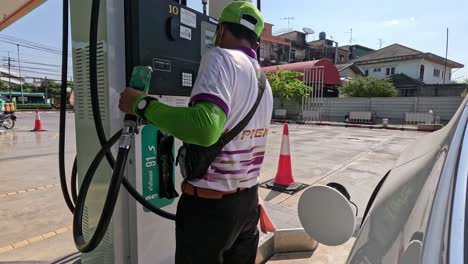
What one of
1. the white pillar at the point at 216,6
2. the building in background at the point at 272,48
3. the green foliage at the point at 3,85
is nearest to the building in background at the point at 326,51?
the building in background at the point at 272,48

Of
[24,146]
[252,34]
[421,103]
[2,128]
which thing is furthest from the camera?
[421,103]

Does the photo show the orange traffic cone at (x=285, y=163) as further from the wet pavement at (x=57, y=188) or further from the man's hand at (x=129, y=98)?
the man's hand at (x=129, y=98)

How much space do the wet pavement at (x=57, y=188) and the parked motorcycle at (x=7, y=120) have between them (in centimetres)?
423

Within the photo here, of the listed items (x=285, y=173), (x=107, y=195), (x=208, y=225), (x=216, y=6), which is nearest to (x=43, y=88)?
(x=285, y=173)

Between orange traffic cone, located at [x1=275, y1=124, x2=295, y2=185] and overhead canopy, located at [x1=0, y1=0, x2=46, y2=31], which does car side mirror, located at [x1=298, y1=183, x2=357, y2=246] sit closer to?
overhead canopy, located at [x1=0, y1=0, x2=46, y2=31]

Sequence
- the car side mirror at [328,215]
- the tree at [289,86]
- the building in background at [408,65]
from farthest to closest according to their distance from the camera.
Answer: the building in background at [408,65] → the tree at [289,86] → the car side mirror at [328,215]

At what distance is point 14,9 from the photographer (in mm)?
3287

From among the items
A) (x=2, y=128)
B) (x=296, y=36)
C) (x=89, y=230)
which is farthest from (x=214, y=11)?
(x=296, y=36)

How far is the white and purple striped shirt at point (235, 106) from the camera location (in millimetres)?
1243

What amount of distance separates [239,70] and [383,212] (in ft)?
2.47

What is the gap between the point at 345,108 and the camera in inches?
883

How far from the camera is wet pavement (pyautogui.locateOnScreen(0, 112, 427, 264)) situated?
2.95m

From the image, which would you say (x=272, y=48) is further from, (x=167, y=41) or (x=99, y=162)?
(x=99, y=162)

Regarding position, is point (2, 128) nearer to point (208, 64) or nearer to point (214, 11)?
point (214, 11)
